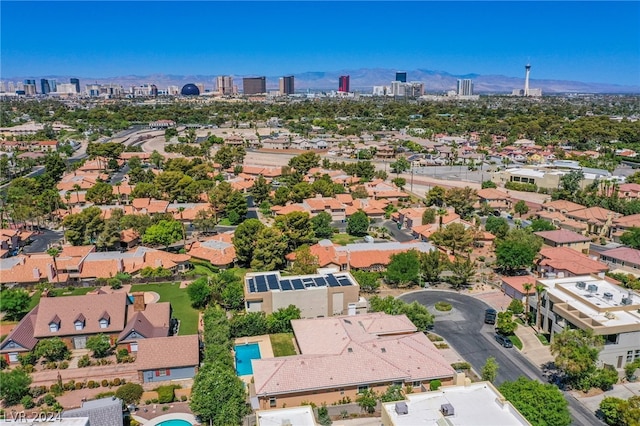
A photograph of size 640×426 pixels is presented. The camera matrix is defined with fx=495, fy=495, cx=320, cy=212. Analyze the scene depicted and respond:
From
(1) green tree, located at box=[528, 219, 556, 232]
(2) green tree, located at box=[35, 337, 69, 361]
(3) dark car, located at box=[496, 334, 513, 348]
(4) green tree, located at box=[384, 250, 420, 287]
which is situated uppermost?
(1) green tree, located at box=[528, 219, 556, 232]

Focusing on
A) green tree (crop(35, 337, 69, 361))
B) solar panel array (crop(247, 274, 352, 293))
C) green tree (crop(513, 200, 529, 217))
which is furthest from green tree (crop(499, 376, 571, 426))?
green tree (crop(513, 200, 529, 217))

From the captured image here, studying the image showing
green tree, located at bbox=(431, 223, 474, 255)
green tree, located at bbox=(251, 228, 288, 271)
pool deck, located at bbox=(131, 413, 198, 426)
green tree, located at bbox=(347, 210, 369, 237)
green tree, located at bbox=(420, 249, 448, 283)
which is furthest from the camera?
green tree, located at bbox=(347, 210, 369, 237)

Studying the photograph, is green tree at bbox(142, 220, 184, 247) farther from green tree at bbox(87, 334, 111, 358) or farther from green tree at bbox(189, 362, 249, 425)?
green tree at bbox(189, 362, 249, 425)

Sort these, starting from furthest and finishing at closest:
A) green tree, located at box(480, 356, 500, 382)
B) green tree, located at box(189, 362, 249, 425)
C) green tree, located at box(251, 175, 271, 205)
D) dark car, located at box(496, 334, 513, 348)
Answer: green tree, located at box(251, 175, 271, 205) → dark car, located at box(496, 334, 513, 348) → green tree, located at box(480, 356, 500, 382) → green tree, located at box(189, 362, 249, 425)

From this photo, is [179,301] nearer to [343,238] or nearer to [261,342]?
[261,342]

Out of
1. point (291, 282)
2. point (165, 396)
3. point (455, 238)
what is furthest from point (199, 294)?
point (455, 238)

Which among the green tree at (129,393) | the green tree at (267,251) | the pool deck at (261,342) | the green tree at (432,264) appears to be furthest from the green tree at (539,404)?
the green tree at (267,251)
